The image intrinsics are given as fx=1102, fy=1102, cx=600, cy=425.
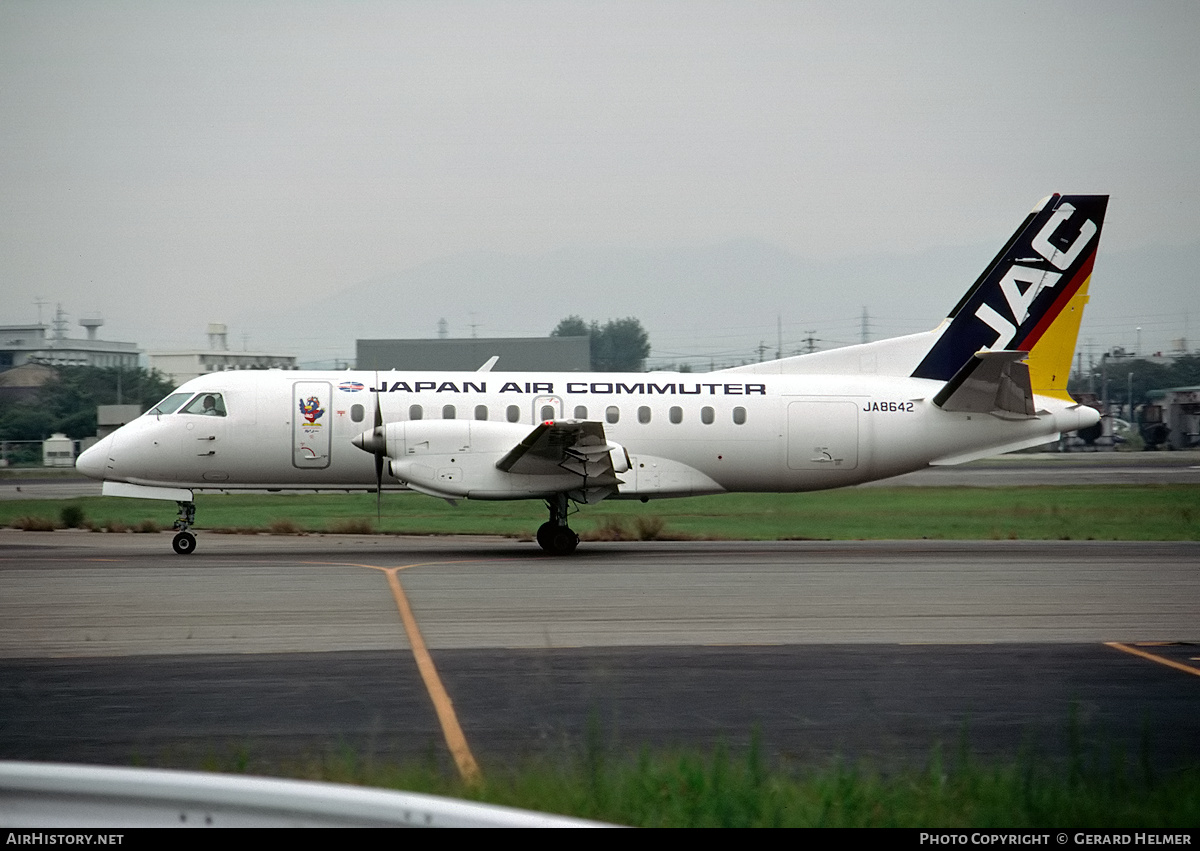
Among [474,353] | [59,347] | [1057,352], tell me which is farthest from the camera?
[59,347]

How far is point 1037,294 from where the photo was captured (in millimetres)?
22812

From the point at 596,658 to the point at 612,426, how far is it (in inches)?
420

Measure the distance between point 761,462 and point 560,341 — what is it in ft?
132

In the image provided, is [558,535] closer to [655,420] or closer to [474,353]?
[655,420]

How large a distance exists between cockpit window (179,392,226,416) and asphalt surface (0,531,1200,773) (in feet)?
9.76

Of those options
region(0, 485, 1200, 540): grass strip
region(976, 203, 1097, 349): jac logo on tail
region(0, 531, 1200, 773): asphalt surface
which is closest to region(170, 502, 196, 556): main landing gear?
region(0, 531, 1200, 773): asphalt surface

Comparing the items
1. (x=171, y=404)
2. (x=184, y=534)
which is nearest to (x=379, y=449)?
(x=184, y=534)

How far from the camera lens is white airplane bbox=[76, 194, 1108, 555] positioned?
20.4m

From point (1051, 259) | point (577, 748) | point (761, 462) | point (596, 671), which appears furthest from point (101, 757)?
point (1051, 259)

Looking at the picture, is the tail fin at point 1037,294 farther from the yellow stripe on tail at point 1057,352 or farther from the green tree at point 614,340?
the green tree at point 614,340

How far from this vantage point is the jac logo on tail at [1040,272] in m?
22.8

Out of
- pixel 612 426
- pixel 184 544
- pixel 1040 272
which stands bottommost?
pixel 184 544

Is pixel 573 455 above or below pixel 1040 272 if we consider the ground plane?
below

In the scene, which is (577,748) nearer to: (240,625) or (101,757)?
(101,757)
